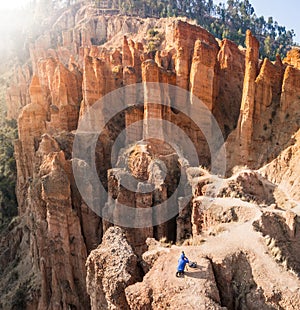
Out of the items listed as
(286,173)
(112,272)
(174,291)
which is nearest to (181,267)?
(174,291)

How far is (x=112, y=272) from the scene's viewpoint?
830cm

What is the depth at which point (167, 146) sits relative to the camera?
1912 centimetres

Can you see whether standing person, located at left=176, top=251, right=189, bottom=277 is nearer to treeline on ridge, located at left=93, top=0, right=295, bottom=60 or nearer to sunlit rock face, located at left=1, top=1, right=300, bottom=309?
sunlit rock face, located at left=1, top=1, right=300, bottom=309

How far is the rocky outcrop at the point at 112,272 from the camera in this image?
7961mm

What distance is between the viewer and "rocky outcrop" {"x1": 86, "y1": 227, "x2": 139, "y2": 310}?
796 cm

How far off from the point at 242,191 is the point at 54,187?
9.95 metres

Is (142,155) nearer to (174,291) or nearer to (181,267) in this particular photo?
(181,267)

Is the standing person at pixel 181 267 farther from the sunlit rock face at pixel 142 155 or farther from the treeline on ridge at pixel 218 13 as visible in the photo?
the treeline on ridge at pixel 218 13

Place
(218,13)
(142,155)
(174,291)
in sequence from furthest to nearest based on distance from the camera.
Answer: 1. (218,13)
2. (142,155)
3. (174,291)

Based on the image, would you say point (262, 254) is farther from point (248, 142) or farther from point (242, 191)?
point (248, 142)

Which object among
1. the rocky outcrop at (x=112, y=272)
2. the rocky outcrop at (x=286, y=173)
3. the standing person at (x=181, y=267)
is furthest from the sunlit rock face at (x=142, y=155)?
the standing person at (x=181, y=267)

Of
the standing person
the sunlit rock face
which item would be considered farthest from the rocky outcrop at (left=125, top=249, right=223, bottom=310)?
the sunlit rock face

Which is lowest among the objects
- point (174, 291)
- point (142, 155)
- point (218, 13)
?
point (174, 291)

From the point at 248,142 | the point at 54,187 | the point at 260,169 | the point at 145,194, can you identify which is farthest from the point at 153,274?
the point at 248,142
